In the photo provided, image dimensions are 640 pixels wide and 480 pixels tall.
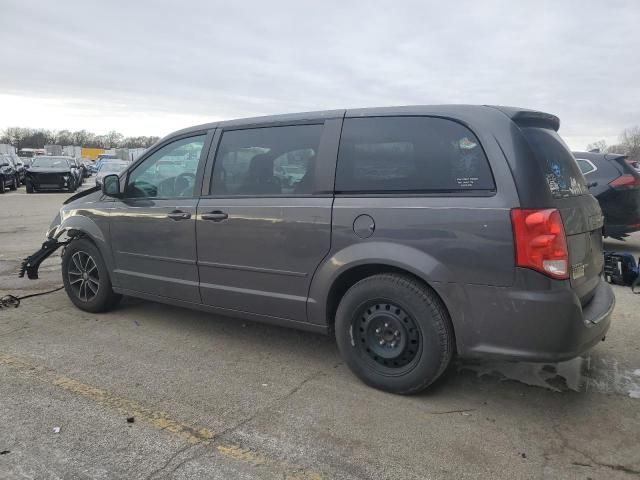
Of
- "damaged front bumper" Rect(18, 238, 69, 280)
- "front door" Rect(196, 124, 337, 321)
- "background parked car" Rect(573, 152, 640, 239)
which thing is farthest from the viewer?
"background parked car" Rect(573, 152, 640, 239)

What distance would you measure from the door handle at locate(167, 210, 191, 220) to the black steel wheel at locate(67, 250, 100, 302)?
1.25m

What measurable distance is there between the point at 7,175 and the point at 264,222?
23950 mm

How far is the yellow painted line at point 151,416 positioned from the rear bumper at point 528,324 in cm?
121

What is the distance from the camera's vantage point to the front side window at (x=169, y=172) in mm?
4375

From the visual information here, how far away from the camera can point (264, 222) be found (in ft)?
12.4

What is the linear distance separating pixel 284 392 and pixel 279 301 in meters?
0.66

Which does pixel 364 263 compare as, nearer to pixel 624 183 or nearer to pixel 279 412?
pixel 279 412

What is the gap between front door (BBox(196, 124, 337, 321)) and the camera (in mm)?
3627

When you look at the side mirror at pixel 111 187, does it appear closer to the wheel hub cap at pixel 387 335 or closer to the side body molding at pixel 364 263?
the side body molding at pixel 364 263

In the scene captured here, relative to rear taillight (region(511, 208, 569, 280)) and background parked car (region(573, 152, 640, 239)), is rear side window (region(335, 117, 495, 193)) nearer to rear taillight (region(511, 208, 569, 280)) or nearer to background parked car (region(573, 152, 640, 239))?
rear taillight (region(511, 208, 569, 280))

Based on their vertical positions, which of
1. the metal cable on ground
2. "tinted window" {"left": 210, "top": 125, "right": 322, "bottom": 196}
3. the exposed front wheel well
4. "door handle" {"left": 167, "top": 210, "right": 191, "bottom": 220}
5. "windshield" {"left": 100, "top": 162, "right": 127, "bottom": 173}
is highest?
"tinted window" {"left": 210, "top": 125, "right": 322, "bottom": 196}

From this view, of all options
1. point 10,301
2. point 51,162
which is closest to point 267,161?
point 10,301

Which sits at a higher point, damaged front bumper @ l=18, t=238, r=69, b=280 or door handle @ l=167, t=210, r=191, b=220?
door handle @ l=167, t=210, r=191, b=220

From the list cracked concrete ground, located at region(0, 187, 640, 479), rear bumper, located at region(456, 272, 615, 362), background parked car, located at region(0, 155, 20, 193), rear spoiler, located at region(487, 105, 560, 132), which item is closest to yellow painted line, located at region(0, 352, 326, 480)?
cracked concrete ground, located at region(0, 187, 640, 479)
